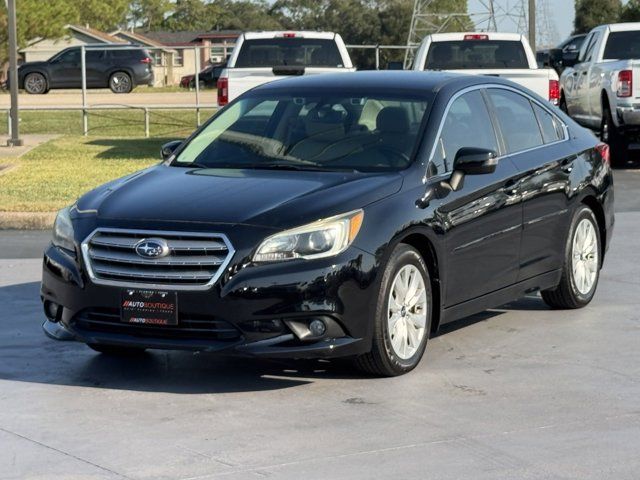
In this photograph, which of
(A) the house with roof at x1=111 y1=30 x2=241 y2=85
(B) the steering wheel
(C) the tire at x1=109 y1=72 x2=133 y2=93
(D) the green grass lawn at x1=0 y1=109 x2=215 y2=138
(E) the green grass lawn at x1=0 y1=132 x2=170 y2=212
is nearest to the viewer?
(B) the steering wheel

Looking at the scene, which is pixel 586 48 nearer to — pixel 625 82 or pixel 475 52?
pixel 475 52

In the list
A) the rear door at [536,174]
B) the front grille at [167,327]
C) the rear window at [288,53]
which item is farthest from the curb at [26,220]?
the rear window at [288,53]

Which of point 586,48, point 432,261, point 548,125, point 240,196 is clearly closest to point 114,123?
point 586,48

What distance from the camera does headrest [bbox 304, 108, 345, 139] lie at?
327 inches

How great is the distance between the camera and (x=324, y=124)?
8367 mm

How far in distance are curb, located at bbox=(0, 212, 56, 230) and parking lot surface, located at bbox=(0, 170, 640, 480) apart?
489 centimetres

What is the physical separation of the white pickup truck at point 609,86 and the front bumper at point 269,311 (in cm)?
1316

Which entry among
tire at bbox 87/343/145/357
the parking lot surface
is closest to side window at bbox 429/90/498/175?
the parking lot surface

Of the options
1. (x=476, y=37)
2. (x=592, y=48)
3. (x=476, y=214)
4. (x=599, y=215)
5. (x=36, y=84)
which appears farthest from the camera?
(x=36, y=84)

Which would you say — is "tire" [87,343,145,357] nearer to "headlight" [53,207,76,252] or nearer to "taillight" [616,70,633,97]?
"headlight" [53,207,76,252]

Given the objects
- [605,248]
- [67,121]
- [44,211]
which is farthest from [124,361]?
[67,121]

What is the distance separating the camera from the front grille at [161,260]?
7.03 meters

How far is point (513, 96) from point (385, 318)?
2403 mm

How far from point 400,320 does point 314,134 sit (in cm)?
141
